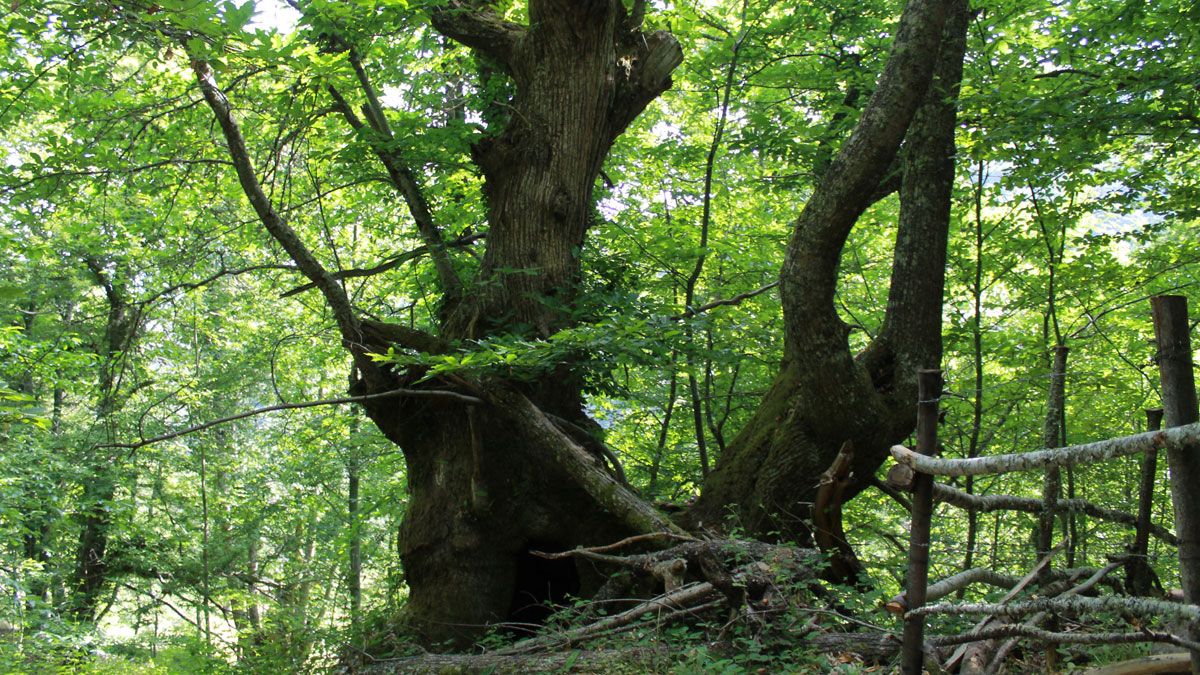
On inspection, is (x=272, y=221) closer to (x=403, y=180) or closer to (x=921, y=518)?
(x=403, y=180)

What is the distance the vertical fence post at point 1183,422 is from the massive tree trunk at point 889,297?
297cm

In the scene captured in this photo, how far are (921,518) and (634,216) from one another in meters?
7.52

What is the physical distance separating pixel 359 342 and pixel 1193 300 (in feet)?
29.7

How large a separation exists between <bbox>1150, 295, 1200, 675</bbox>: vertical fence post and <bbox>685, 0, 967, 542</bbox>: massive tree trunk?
9.74 feet

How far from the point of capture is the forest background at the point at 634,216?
5445 millimetres

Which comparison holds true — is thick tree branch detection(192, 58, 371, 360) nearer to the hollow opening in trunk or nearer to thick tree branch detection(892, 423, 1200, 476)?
the hollow opening in trunk

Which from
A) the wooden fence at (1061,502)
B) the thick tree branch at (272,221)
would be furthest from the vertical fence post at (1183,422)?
the thick tree branch at (272,221)

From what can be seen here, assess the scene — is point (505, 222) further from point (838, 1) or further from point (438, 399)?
point (838, 1)

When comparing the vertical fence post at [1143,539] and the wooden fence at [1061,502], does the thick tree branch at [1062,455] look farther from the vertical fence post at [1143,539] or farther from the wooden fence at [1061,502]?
the vertical fence post at [1143,539]

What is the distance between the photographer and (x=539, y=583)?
7246 millimetres

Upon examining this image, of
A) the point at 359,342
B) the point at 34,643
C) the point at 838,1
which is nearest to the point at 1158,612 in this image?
the point at 359,342

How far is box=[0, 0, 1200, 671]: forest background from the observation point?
5445 mm

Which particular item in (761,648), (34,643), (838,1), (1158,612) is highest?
(838,1)

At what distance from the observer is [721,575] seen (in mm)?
4211
